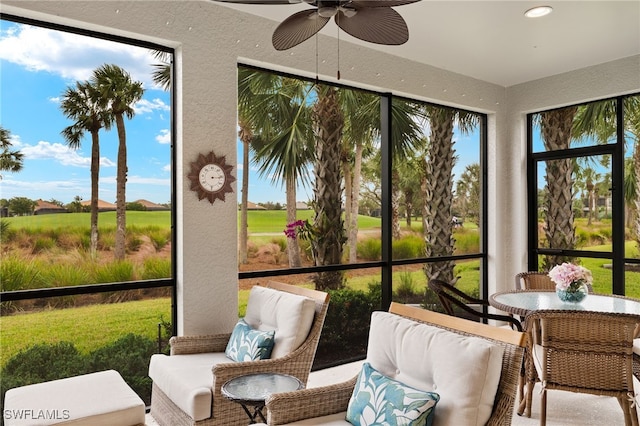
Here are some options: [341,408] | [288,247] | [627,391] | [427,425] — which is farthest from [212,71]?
[627,391]

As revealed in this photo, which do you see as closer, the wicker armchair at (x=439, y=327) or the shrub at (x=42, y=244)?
the wicker armchair at (x=439, y=327)

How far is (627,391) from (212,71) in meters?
3.35

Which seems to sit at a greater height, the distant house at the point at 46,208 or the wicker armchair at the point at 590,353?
the distant house at the point at 46,208

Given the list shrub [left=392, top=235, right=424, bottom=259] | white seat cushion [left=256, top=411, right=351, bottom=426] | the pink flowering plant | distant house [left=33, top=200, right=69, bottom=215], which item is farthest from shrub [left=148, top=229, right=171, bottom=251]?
the pink flowering plant

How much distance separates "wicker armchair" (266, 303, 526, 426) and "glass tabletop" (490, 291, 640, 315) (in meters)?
1.31

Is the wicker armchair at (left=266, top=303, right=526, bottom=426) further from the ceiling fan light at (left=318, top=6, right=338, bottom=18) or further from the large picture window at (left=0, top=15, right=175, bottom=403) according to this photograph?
the large picture window at (left=0, top=15, right=175, bottom=403)

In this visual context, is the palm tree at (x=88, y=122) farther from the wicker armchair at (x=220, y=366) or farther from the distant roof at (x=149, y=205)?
the wicker armchair at (x=220, y=366)

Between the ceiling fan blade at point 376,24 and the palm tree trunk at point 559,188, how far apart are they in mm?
3720

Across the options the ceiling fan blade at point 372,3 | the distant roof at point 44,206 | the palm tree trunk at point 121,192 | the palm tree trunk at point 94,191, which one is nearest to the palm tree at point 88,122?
the palm tree trunk at point 94,191

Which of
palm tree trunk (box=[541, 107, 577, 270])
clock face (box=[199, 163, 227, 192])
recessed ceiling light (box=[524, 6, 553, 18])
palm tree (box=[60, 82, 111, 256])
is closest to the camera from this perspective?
palm tree (box=[60, 82, 111, 256])

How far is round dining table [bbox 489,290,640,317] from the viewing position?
125 inches

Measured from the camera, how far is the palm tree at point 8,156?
292 centimetres

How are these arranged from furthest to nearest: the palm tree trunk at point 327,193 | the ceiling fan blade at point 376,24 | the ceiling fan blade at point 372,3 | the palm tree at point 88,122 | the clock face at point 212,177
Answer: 1. the palm tree trunk at point 327,193
2. the clock face at point 212,177
3. the palm tree at point 88,122
4. the ceiling fan blade at point 376,24
5. the ceiling fan blade at point 372,3

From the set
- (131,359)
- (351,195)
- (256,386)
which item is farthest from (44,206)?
(351,195)
